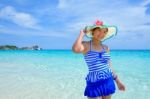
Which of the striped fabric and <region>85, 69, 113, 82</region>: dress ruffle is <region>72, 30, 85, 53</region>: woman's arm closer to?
the striped fabric

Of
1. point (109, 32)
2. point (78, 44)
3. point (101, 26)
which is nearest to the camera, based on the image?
point (78, 44)

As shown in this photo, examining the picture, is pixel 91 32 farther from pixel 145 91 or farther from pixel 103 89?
pixel 145 91

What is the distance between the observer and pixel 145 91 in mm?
7512

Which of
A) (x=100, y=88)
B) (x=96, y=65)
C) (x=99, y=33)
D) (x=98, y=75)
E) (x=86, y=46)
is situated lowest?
(x=100, y=88)

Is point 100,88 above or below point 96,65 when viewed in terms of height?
below

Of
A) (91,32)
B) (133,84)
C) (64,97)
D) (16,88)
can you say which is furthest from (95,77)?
(133,84)

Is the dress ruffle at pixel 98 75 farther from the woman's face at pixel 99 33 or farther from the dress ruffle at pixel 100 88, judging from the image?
the woman's face at pixel 99 33

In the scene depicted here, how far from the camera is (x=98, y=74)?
346 centimetres

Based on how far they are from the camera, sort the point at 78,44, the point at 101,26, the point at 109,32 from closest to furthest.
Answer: the point at 78,44 → the point at 101,26 → the point at 109,32

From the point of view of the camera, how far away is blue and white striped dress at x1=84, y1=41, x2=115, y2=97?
11.3 ft

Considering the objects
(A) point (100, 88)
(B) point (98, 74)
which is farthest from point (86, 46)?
(A) point (100, 88)

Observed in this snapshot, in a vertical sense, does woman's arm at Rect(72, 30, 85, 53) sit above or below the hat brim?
below

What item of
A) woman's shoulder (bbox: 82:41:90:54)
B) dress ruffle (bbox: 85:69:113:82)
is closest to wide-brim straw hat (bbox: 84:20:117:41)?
woman's shoulder (bbox: 82:41:90:54)

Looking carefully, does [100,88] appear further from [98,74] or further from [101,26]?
[101,26]
